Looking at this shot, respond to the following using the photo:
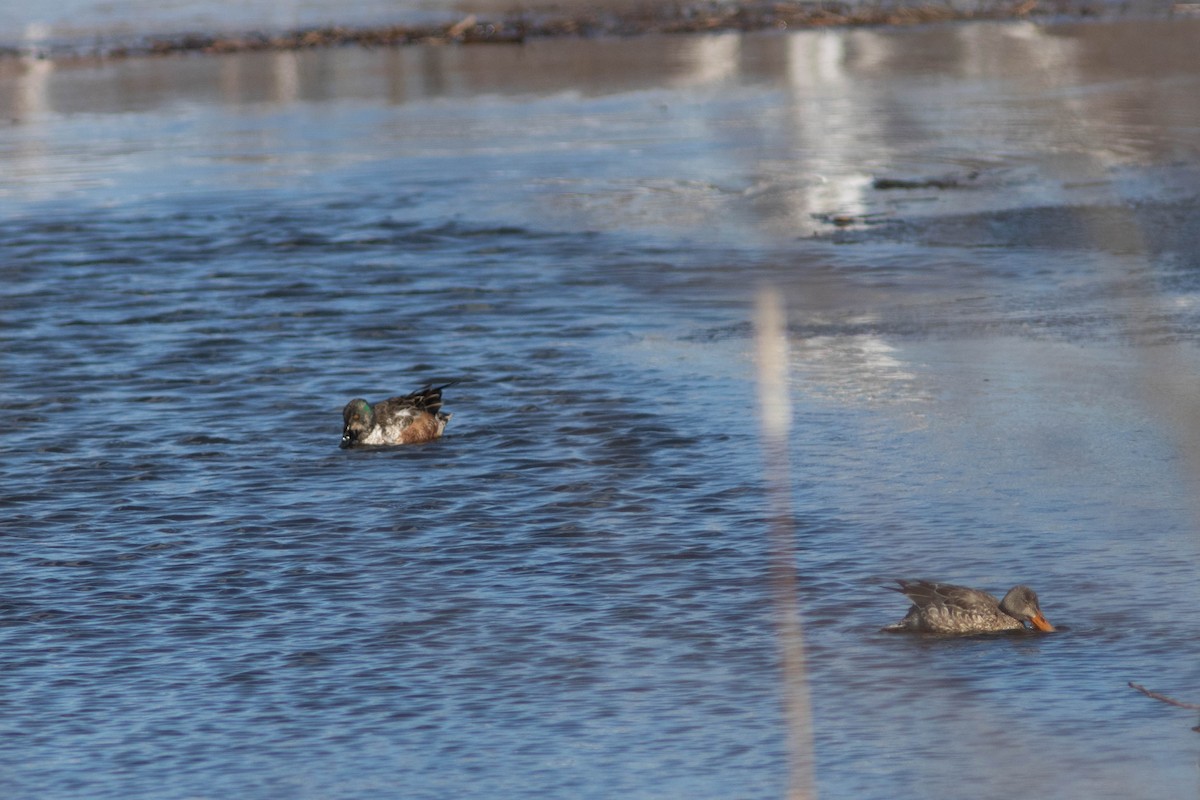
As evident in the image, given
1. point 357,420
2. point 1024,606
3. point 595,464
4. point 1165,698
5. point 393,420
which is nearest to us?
point 1165,698

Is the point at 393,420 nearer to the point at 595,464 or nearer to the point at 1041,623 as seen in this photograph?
the point at 595,464

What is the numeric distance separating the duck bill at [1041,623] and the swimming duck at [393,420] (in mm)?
3967

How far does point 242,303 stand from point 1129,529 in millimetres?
7514

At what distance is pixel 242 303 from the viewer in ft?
47.2

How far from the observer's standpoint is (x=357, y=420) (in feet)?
34.3

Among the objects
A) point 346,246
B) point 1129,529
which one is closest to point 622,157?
point 346,246

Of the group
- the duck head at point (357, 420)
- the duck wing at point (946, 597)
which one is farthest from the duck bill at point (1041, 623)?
the duck head at point (357, 420)

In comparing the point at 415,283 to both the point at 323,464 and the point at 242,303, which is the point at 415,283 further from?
the point at 323,464

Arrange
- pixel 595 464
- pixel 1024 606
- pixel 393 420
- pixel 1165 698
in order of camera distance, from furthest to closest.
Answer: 1. pixel 393 420
2. pixel 595 464
3. pixel 1024 606
4. pixel 1165 698

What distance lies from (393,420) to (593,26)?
23.8 meters

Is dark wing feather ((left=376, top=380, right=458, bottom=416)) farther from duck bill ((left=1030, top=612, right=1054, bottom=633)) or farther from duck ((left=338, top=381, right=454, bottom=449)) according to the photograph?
duck bill ((left=1030, top=612, right=1054, bottom=633))

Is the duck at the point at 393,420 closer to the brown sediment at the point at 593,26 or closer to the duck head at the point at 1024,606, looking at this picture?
the duck head at the point at 1024,606

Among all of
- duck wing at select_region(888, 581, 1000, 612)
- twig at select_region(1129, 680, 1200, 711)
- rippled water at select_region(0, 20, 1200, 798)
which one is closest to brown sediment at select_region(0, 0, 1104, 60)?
rippled water at select_region(0, 20, 1200, 798)

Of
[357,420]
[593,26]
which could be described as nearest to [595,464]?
[357,420]
